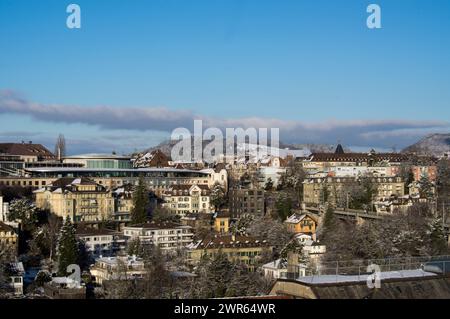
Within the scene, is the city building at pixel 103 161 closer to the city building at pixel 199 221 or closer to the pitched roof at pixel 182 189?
the pitched roof at pixel 182 189

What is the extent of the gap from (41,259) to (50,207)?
4.97 metres

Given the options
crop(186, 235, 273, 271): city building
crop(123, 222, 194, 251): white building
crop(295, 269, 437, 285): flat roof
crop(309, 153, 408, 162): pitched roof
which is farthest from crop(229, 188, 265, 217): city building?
crop(295, 269, 437, 285): flat roof

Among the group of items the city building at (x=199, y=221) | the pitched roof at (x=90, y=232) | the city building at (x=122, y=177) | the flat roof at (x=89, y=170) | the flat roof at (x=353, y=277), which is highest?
the flat roof at (x=89, y=170)

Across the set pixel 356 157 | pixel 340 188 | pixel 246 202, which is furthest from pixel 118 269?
pixel 356 157

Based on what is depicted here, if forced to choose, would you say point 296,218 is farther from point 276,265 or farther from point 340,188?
point 276,265

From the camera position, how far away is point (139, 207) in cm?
2561

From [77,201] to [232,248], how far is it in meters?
6.89

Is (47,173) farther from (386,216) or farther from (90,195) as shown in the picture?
(386,216)

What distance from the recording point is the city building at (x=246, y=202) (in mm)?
27984

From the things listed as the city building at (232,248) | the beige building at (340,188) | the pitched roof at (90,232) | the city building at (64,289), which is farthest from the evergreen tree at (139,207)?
the city building at (64,289)

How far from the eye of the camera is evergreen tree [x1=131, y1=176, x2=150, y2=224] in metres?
25.4

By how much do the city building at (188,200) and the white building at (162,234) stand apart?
179 inches
